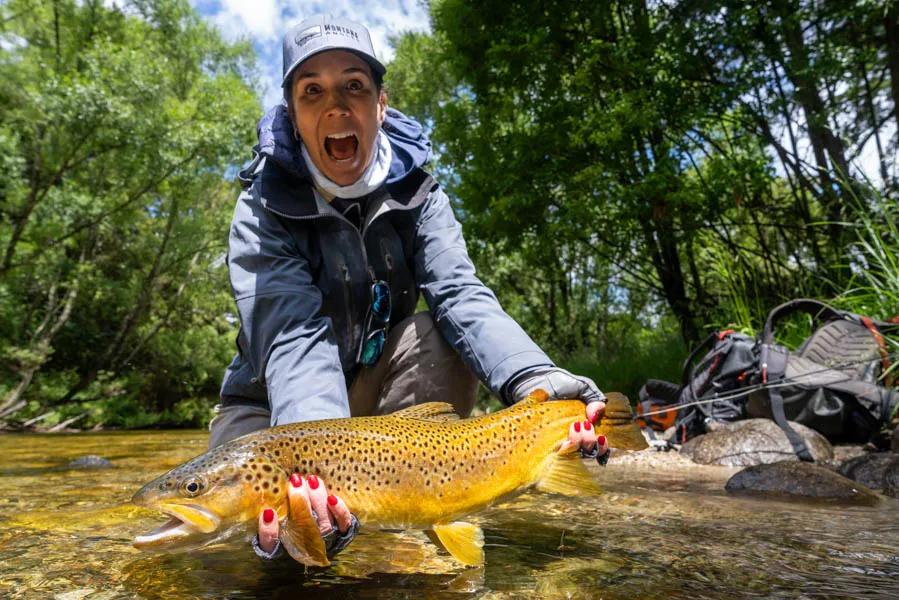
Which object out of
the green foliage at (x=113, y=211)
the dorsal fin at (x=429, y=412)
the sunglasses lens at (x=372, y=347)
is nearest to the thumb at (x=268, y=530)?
the dorsal fin at (x=429, y=412)

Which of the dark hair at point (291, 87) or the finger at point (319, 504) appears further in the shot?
the dark hair at point (291, 87)

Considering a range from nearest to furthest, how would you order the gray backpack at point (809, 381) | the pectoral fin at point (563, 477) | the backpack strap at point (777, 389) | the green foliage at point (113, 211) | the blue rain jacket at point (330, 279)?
1. the pectoral fin at point (563, 477)
2. the blue rain jacket at point (330, 279)
3. the backpack strap at point (777, 389)
4. the gray backpack at point (809, 381)
5. the green foliage at point (113, 211)

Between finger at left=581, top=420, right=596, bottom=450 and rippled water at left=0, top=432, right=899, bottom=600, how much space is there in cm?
38

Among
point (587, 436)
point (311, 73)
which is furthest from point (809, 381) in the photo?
point (311, 73)

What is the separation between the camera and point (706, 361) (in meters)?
6.45

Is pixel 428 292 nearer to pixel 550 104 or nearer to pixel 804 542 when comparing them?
pixel 804 542

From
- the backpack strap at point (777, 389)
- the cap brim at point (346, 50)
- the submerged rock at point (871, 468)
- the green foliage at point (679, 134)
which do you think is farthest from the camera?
the green foliage at point (679, 134)

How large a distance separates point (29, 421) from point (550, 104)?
43.0 ft

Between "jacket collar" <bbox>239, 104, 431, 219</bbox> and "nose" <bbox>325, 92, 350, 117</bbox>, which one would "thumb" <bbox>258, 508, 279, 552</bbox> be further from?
"nose" <bbox>325, 92, 350, 117</bbox>

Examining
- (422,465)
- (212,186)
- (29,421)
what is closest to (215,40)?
(212,186)

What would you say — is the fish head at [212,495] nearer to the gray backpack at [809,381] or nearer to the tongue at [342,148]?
the tongue at [342,148]

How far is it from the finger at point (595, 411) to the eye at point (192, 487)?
4.31ft

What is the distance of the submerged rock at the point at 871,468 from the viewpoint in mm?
3934

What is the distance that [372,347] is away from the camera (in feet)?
9.77
